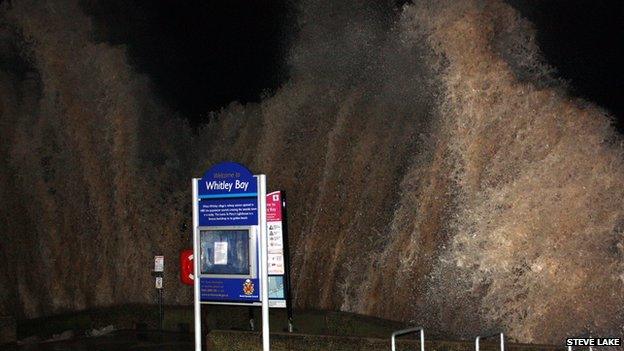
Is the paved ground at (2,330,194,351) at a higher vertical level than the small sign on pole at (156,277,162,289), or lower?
lower

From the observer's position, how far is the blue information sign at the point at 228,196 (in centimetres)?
1226

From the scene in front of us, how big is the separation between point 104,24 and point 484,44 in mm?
15622

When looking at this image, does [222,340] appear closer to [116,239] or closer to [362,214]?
[362,214]

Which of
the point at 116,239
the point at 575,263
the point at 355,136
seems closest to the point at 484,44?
the point at 355,136

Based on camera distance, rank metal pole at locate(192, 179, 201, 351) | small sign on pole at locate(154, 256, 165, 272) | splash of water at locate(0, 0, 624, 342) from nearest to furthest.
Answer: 1. metal pole at locate(192, 179, 201, 351)
2. splash of water at locate(0, 0, 624, 342)
3. small sign on pole at locate(154, 256, 165, 272)

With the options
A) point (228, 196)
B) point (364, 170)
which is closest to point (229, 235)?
point (228, 196)

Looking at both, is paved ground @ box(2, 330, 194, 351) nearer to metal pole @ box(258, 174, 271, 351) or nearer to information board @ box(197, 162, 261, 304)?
information board @ box(197, 162, 261, 304)

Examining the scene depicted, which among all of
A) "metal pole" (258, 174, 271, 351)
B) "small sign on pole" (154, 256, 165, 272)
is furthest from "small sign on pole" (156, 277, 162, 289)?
"metal pole" (258, 174, 271, 351)

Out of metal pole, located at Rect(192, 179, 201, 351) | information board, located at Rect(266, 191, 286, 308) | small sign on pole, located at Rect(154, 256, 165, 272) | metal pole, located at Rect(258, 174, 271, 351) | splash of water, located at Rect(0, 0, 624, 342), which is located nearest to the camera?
metal pole, located at Rect(258, 174, 271, 351)

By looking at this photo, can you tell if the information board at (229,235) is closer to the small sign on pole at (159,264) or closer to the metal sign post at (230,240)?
the metal sign post at (230,240)

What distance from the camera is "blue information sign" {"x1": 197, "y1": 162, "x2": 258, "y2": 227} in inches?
483

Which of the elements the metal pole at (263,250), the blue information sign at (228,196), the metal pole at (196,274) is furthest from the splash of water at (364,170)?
the blue information sign at (228,196)

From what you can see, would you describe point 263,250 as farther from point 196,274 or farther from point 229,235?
point 196,274

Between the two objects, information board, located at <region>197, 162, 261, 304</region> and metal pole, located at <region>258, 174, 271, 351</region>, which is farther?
information board, located at <region>197, 162, 261, 304</region>
